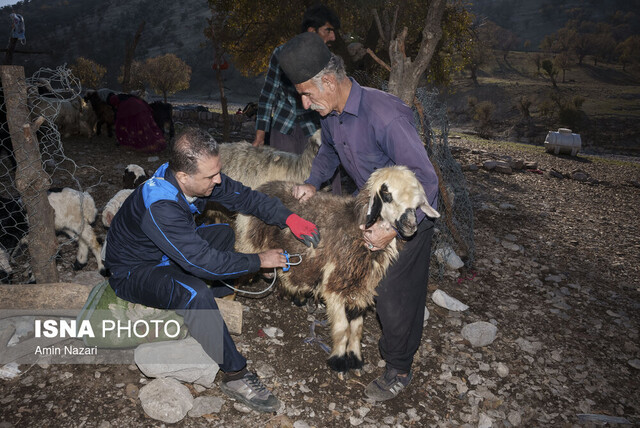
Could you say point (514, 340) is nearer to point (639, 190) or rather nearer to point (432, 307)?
point (432, 307)

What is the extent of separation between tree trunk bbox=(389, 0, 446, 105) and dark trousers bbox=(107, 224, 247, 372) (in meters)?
3.67

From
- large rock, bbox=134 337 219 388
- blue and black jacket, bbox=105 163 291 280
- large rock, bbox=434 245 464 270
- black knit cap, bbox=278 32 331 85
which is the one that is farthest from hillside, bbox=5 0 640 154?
large rock, bbox=134 337 219 388

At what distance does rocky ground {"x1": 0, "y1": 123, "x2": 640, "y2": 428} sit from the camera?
8.93 ft

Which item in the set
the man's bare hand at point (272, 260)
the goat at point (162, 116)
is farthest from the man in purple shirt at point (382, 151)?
the goat at point (162, 116)

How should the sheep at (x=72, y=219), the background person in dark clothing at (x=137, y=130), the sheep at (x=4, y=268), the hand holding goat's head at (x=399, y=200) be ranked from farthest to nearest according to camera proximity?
the background person in dark clothing at (x=137, y=130) → the sheep at (x=72, y=219) → the sheep at (x=4, y=268) → the hand holding goat's head at (x=399, y=200)

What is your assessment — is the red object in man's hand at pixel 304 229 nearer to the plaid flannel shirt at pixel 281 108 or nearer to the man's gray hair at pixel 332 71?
the man's gray hair at pixel 332 71

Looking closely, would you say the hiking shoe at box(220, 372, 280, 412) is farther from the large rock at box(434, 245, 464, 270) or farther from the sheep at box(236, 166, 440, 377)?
the large rock at box(434, 245, 464, 270)

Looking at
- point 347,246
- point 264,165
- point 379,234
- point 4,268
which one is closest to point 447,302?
point 347,246

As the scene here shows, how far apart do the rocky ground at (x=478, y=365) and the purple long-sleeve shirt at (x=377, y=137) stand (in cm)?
161

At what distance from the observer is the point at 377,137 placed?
2.65 meters

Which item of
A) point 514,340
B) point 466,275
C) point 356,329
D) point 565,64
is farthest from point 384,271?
point 565,64

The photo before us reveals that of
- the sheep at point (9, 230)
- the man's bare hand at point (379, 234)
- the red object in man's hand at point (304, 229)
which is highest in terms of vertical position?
the man's bare hand at point (379, 234)

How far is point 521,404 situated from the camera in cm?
303

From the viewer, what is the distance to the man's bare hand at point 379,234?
8.55 ft
